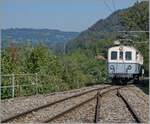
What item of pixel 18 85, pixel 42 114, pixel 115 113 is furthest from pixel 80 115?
pixel 18 85

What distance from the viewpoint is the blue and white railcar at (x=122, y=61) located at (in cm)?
3522

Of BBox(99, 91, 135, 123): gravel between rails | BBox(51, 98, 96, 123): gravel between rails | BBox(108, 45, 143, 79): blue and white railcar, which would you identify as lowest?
BBox(99, 91, 135, 123): gravel between rails

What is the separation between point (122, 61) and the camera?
116 feet

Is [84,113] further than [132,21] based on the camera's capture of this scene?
No

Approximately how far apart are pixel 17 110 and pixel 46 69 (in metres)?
17.8

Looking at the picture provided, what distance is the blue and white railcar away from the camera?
116ft

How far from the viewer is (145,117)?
14242 millimetres

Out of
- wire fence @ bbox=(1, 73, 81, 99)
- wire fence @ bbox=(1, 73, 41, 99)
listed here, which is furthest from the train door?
wire fence @ bbox=(1, 73, 41, 99)

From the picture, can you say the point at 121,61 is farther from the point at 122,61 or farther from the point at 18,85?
the point at 18,85

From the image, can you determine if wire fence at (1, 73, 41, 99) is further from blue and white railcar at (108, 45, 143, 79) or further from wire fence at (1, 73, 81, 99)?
blue and white railcar at (108, 45, 143, 79)

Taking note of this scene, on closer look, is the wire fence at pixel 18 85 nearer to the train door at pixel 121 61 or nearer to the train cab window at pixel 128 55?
the train door at pixel 121 61

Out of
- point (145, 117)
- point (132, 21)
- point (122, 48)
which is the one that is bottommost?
point (145, 117)

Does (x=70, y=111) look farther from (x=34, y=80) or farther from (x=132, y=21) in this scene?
(x=132, y=21)

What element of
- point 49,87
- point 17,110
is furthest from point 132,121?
point 49,87
